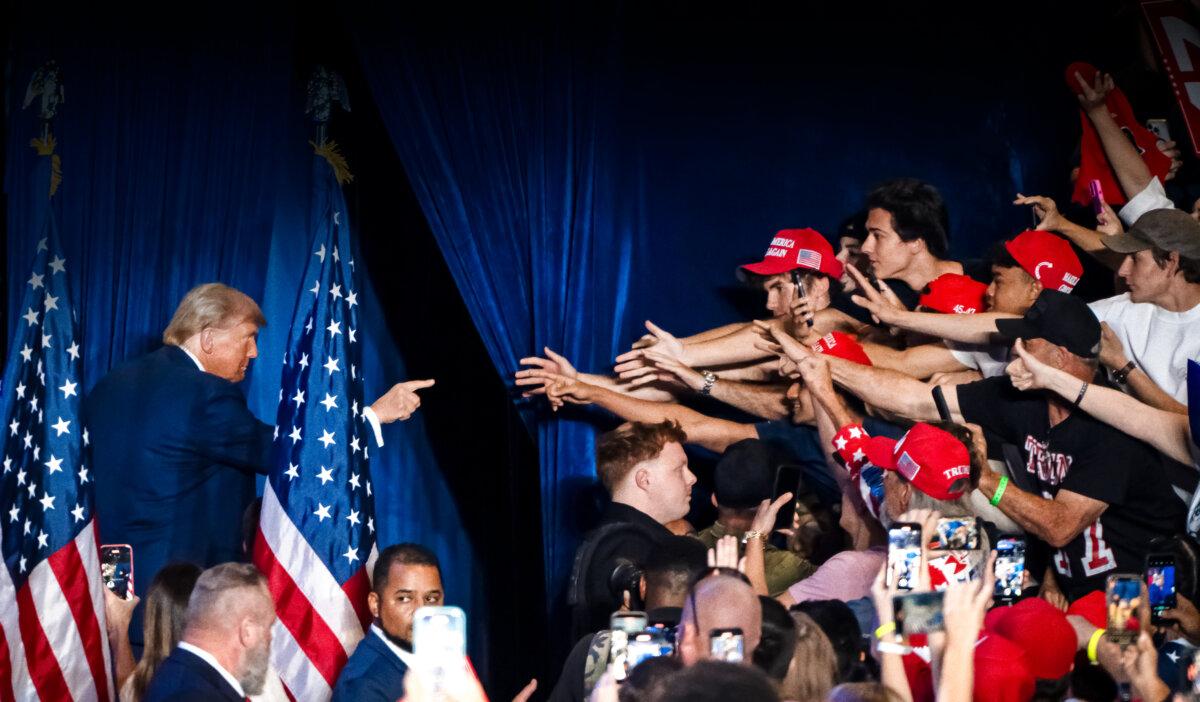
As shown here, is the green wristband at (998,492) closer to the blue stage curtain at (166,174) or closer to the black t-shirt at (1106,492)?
the black t-shirt at (1106,492)

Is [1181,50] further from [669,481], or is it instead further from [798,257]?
[669,481]

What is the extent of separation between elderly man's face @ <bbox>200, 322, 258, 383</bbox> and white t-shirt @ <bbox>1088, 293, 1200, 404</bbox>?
3.11m

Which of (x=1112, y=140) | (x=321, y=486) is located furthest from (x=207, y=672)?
(x=1112, y=140)

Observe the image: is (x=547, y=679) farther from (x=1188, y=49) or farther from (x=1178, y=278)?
(x=1188, y=49)

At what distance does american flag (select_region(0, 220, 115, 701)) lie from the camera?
5.09m

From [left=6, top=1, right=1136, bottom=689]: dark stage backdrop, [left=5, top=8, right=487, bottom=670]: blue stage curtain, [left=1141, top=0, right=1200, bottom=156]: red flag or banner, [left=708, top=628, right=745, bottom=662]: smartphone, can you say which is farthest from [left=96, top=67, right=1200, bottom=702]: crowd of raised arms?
[left=5, top=8, right=487, bottom=670]: blue stage curtain

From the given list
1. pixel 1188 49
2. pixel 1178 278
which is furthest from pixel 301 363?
pixel 1188 49

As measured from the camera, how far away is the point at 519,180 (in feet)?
22.1

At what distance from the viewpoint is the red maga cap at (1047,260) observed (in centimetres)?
589

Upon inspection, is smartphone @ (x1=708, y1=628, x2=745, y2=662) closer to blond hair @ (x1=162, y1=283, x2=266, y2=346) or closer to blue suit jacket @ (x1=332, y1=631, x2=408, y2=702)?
blue suit jacket @ (x1=332, y1=631, x2=408, y2=702)

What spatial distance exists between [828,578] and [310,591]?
1821mm

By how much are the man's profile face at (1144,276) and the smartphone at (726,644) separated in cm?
289

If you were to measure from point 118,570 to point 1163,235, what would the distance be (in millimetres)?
3654

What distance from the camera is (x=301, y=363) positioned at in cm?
570
